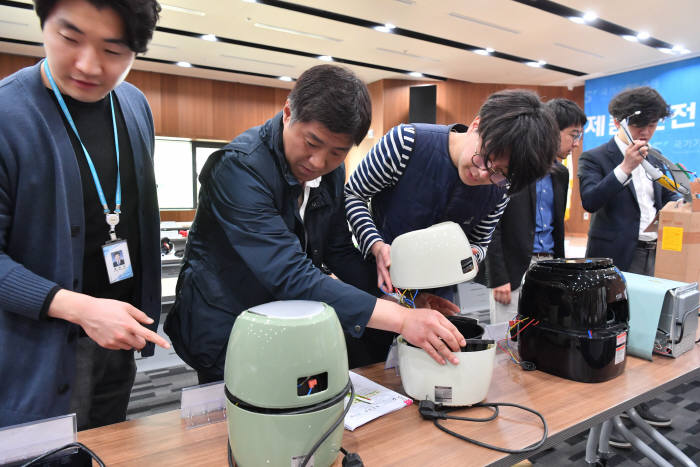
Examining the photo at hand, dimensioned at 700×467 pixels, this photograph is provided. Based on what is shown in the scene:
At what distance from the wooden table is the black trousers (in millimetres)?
246

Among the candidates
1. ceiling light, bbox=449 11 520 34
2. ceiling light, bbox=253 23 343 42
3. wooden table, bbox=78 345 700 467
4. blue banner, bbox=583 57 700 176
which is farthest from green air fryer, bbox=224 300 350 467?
blue banner, bbox=583 57 700 176

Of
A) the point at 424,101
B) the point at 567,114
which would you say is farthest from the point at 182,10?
the point at 567,114

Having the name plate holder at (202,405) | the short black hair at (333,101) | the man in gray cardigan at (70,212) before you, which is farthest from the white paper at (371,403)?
the short black hair at (333,101)

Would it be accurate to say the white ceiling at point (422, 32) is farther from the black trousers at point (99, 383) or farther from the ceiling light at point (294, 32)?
the black trousers at point (99, 383)

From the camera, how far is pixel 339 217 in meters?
1.32

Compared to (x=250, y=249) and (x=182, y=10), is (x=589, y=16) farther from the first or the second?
(x=250, y=249)

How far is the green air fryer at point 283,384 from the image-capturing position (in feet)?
2.27

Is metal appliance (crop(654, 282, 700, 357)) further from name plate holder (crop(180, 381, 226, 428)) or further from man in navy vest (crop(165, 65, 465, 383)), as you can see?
name plate holder (crop(180, 381, 226, 428))

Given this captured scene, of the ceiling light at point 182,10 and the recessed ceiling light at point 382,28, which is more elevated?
the recessed ceiling light at point 382,28

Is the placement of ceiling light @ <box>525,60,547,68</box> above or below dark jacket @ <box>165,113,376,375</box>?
above

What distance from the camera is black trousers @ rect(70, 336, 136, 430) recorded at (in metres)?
1.10

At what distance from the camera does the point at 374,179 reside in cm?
131

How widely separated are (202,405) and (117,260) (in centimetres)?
40

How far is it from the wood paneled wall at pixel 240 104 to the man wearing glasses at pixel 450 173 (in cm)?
717
